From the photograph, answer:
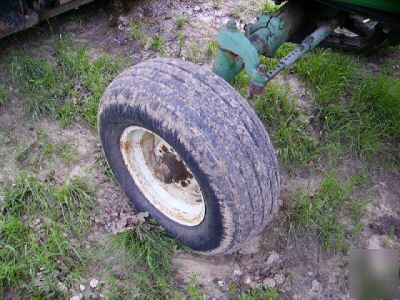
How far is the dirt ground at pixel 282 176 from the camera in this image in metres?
2.62

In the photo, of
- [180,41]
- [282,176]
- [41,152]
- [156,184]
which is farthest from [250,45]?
[180,41]

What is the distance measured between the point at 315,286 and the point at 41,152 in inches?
73.9

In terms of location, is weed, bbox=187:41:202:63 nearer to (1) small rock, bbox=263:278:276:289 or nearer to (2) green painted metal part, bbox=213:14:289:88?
(2) green painted metal part, bbox=213:14:289:88

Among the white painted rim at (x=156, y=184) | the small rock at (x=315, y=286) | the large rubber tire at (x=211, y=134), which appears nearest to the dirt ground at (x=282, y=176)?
the small rock at (x=315, y=286)

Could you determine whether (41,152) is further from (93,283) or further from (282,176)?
(282,176)

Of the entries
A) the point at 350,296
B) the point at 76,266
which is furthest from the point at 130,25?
the point at 350,296

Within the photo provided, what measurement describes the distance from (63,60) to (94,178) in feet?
3.76

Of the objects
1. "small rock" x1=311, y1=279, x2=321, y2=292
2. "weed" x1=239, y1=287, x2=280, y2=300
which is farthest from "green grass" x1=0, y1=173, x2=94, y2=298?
"small rock" x1=311, y1=279, x2=321, y2=292

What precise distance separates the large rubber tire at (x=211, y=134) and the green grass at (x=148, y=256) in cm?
37

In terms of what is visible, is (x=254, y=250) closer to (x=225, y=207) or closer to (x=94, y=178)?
Answer: (x=225, y=207)

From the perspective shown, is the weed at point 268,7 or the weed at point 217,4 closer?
the weed at point 268,7

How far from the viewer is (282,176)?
122 inches

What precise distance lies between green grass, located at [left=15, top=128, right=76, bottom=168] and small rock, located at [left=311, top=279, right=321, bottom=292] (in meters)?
1.65

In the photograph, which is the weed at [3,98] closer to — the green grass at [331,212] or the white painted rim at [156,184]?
the white painted rim at [156,184]
